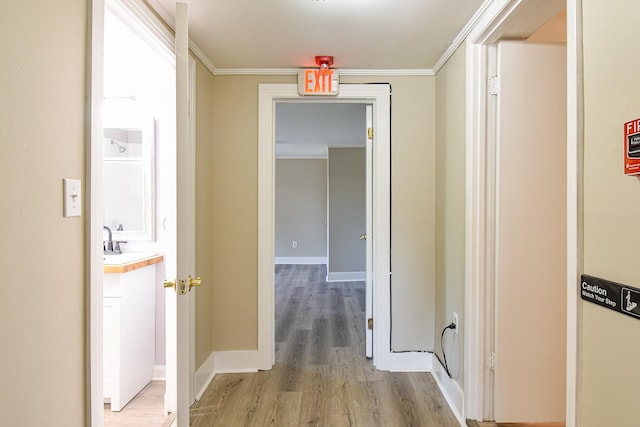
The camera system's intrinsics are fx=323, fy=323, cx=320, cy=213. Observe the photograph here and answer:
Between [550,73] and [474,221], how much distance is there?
0.85 m

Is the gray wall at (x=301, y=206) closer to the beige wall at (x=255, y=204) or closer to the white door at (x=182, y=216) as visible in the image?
the beige wall at (x=255, y=204)

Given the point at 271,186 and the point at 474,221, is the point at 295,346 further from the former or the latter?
the point at 474,221

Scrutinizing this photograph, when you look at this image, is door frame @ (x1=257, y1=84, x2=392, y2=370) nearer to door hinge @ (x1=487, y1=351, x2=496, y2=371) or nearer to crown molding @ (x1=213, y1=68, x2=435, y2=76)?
crown molding @ (x1=213, y1=68, x2=435, y2=76)

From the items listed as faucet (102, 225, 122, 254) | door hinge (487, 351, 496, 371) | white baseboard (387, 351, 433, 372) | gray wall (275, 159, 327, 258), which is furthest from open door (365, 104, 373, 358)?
gray wall (275, 159, 327, 258)

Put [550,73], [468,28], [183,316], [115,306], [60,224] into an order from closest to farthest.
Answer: [60,224] → [183,316] → [550,73] → [468,28] → [115,306]

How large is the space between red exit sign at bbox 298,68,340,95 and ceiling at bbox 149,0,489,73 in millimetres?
59

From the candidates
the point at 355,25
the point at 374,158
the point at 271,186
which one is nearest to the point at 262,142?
the point at 271,186

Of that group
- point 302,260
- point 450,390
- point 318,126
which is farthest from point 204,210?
point 302,260

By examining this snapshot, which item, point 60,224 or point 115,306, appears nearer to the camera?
point 60,224

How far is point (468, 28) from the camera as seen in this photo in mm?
1811

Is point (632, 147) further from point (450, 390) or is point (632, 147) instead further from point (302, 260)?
point (302, 260)

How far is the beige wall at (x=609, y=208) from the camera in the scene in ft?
2.75

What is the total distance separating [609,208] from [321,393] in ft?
6.40

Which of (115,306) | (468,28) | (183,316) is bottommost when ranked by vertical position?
(115,306)
